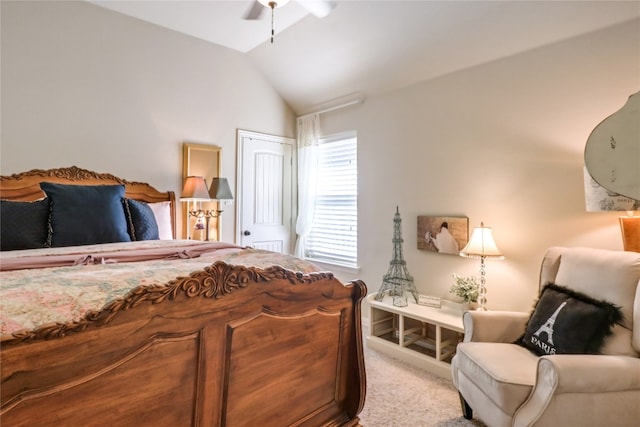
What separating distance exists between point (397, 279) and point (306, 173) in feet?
6.19

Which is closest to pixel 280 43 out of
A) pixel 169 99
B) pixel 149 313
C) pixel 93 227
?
pixel 169 99

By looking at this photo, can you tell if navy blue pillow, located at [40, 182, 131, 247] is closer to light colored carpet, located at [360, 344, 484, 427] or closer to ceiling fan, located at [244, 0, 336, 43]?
ceiling fan, located at [244, 0, 336, 43]

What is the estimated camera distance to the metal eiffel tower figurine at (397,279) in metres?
3.05

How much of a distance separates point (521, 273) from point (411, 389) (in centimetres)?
121

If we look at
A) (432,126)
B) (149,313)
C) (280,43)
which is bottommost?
(149,313)

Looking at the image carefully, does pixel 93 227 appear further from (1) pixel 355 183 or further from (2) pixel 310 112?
(2) pixel 310 112

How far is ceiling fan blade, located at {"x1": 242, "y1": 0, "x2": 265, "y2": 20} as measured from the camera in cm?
240

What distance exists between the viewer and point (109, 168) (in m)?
3.16

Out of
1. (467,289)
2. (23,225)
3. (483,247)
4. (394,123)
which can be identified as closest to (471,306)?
(467,289)

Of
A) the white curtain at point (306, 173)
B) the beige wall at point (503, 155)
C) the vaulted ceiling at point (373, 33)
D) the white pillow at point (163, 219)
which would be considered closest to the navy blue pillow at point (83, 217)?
the white pillow at point (163, 219)

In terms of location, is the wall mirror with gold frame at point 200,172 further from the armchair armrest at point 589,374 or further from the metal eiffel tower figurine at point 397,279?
the armchair armrest at point 589,374

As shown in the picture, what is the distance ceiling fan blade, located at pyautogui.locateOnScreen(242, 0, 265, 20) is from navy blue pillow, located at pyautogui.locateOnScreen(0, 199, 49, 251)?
6.57 ft


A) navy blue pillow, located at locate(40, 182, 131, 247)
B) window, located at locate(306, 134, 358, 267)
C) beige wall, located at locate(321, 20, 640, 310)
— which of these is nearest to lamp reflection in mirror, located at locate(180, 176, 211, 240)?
navy blue pillow, located at locate(40, 182, 131, 247)

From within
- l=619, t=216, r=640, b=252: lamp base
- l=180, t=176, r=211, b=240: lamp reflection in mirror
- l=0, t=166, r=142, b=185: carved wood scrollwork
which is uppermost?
l=0, t=166, r=142, b=185: carved wood scrollwork
